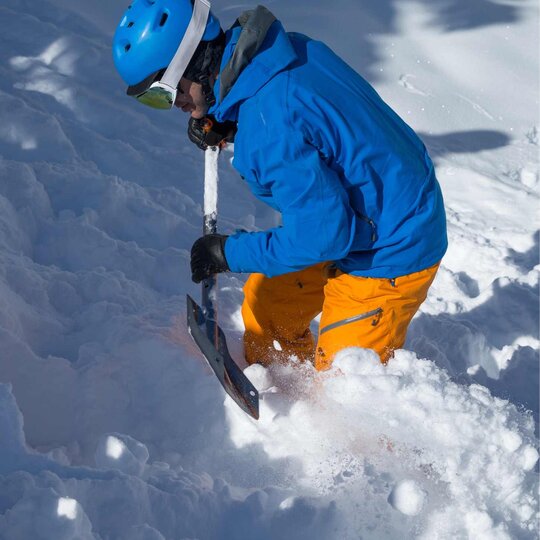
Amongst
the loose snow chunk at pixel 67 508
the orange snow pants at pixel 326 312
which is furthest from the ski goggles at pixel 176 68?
the loose snow chunk at pixel 67 508

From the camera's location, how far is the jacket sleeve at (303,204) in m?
2.59

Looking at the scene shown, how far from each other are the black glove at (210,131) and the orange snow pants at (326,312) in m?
0.66

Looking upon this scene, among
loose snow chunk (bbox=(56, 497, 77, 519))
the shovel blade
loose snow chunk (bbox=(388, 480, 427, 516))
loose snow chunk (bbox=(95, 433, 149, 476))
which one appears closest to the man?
the shovel blade

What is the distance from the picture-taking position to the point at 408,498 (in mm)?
2838

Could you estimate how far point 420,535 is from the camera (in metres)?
2.82

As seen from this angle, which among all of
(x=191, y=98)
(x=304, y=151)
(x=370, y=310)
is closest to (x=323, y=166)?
(x=304, y=151)

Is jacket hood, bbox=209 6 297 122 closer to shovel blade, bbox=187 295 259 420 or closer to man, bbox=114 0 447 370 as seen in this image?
man, bbox=114 0 447 370

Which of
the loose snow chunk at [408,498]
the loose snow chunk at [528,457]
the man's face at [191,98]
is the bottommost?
the loose snow chunk at [528,457]

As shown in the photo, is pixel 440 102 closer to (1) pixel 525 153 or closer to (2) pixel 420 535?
(1) pixel 525 153

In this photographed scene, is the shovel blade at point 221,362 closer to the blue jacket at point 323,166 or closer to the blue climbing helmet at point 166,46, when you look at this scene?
the blue jacket at point 323,166

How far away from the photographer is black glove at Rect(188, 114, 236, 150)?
3061 mm

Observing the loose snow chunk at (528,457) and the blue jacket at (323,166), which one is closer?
the blue jacket at (323,166)

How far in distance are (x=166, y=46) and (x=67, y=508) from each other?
1.45 m

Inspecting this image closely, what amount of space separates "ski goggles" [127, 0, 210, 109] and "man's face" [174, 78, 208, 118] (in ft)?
0.17
